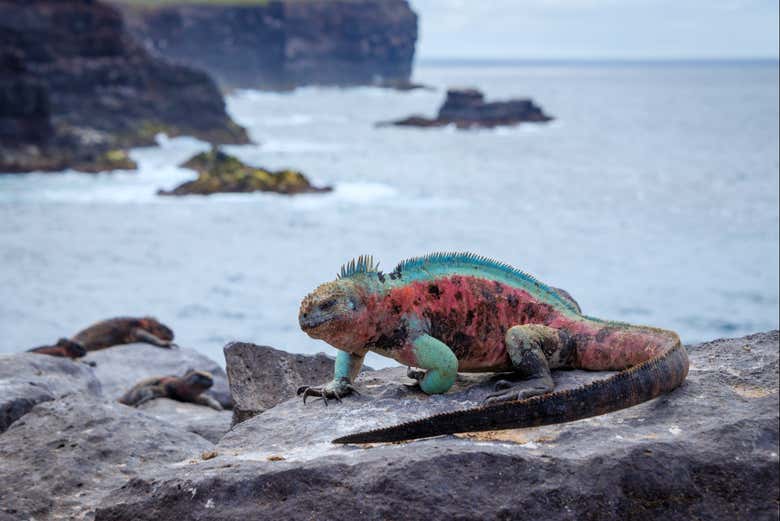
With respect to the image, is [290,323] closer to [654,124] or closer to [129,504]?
[129,504]

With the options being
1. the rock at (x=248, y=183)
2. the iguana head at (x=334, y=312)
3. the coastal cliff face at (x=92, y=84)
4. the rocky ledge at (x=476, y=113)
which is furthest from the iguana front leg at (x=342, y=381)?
the rocky ledge at (x=476, y=113)

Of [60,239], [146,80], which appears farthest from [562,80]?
[60,239]

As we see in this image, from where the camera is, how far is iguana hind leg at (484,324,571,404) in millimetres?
3334

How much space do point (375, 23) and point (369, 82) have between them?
6232 millimetres

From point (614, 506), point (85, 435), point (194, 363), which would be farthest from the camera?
point (194, 363)

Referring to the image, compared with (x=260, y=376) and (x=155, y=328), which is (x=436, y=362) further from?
(x=155, y=328)

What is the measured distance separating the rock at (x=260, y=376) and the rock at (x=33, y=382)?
1.31m

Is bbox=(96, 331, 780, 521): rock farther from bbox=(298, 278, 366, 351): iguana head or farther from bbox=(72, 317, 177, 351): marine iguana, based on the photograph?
bbox=(72, 317, 177, 351): marine iguana

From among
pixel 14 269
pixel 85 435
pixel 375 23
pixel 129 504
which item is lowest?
pixel 14 269

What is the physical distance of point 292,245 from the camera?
49.4ft

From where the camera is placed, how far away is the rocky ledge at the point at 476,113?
43.2 m

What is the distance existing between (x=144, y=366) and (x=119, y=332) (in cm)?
211

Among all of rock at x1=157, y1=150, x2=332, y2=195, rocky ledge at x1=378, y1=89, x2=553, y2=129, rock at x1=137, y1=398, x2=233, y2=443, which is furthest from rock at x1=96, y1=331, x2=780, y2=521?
rocky ledge at x1=378, y1=89, x2=553, y2=129

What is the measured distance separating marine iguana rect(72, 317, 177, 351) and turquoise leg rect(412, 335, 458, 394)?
26.7 ft
